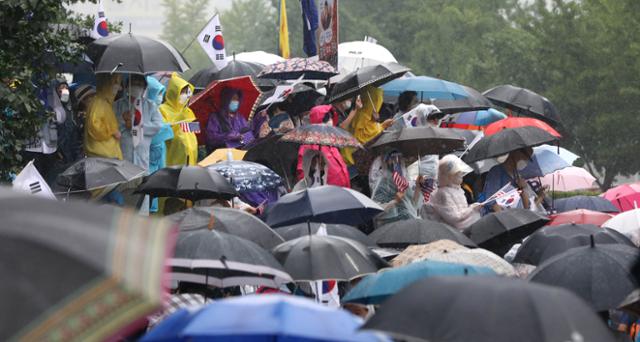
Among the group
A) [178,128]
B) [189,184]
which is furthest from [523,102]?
[189,184]

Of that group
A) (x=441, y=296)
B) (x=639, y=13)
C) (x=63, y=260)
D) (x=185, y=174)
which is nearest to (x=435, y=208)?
(x=185, y=174)

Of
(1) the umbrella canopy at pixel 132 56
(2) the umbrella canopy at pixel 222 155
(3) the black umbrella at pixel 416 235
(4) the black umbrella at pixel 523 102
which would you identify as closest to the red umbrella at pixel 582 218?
(3) the black umbrella at pixel 416 235

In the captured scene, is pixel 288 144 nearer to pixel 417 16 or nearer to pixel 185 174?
pixel 185 174

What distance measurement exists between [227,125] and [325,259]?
23.8ft

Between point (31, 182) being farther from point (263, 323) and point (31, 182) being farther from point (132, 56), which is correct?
point (263, 323)

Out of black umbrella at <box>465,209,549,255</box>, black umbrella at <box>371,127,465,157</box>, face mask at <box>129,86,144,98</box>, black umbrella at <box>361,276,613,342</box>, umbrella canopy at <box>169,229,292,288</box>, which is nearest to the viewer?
black umbrella at <box>361,276,613,342</box>

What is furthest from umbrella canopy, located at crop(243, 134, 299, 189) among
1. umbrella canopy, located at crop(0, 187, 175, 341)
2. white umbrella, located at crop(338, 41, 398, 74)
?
umbrella canopy, located at crop(0, 187, 175, 341)

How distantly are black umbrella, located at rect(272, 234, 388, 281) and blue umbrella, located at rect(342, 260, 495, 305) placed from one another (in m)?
0.90

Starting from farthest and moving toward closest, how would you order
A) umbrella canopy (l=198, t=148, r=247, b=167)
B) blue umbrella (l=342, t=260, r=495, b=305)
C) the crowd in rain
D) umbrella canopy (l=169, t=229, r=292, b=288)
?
umbrella canopy (l=198, t=148, r=247, b=167), umbrella canopy (l=169, t=229, r=292, b=288), blue umbrella (l=342, t=260, r=495, b=305), the crowd in rain

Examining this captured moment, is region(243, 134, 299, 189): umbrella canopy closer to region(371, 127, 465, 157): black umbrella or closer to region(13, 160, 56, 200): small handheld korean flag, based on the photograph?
region(371, 127, 465, 157): black umbrella

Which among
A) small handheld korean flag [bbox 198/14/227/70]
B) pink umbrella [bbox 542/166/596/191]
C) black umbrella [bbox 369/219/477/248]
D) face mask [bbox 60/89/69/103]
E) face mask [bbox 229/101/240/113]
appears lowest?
pink umbrella [bbox 542/166/596/191]

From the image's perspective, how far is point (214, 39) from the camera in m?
20.6

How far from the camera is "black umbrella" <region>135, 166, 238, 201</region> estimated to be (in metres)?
14.0

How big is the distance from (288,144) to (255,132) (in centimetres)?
121
